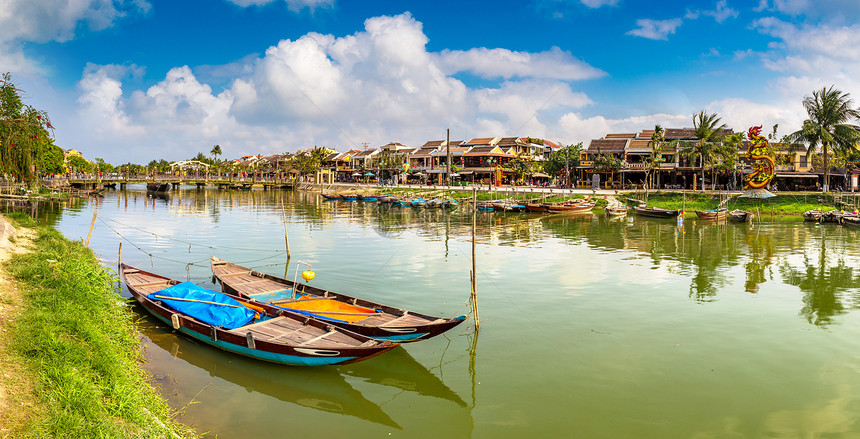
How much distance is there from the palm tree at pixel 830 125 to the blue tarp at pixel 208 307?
6534cm

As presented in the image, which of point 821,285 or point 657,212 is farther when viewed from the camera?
point 657,212

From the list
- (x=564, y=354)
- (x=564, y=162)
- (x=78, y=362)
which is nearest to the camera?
(x=78, y=362)

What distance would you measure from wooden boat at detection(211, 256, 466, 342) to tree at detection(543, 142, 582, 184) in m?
74.9

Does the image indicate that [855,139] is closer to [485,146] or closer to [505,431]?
[485,146]

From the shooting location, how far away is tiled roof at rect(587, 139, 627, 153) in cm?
8450

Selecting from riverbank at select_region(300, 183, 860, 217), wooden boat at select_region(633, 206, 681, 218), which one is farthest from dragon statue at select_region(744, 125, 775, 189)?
wooden boat at select_region(633, 206, 681, 218)

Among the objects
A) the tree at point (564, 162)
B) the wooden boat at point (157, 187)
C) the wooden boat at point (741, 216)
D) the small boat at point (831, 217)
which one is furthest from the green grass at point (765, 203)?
the wooden boat at point (157, 187)

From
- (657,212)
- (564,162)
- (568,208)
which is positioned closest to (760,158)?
(657,212)

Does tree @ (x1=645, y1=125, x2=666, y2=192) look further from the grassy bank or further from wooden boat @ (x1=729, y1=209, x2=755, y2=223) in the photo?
the grassy bank

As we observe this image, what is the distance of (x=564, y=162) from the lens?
9331 cm

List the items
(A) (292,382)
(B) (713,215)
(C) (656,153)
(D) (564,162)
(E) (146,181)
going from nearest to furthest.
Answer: (A) (292,382)
(B) (713,215)
(C) (656,153)
(D) (564,162)
(E) (146,181)

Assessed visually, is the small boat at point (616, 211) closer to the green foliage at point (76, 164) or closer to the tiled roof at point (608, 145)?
the tiled roof at point (608, 145)

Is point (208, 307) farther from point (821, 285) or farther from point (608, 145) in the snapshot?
point (608, 145)

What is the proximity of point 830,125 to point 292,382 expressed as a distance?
67.9 metres
